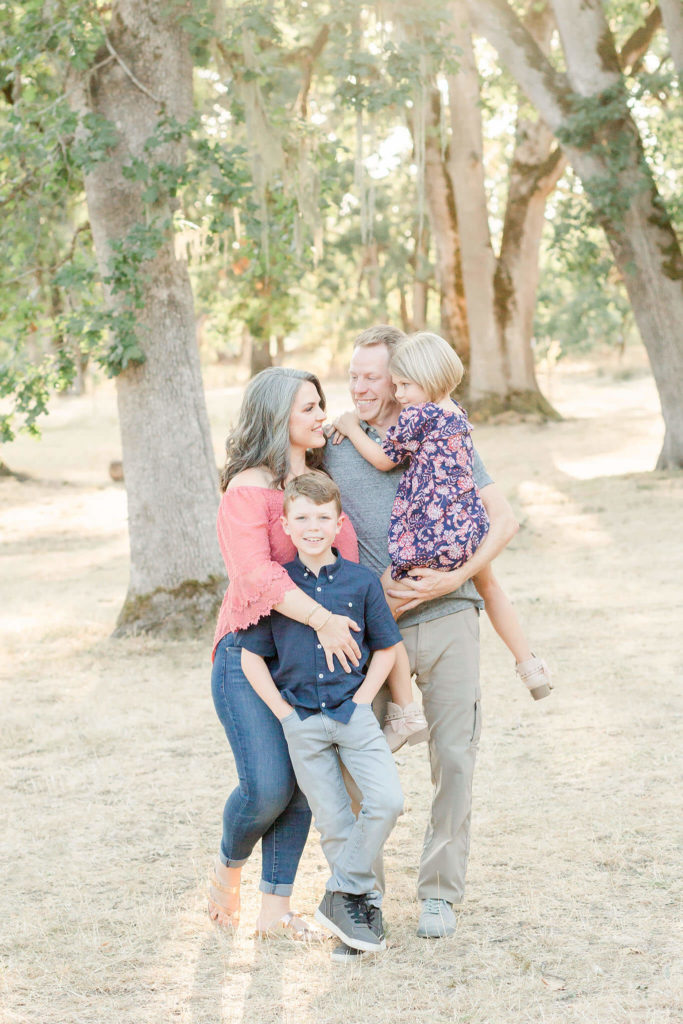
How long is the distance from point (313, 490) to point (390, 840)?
6.07 feet

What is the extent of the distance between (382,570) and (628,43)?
14133mm

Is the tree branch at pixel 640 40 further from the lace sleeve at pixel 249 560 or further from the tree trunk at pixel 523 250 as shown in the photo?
the lace sleeve at pixel 249 560

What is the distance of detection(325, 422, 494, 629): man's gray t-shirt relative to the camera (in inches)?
135

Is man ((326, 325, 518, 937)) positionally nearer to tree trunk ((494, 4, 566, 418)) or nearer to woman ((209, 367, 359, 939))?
woman ((209, 367, 359, 939))

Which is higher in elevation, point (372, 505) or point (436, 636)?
point (372, 505)

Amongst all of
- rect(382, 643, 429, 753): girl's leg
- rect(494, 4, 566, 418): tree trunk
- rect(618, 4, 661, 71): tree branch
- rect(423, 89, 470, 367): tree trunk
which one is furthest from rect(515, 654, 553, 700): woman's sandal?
rect(494, 4, 566, 418): tree trunk

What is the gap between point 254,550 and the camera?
10.5ft

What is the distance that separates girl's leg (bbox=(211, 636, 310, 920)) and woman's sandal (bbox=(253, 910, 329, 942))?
28 millimetres

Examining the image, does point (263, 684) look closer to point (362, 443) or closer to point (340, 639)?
point (340, 639)

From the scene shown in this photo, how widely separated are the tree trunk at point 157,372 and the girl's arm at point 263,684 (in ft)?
15.1

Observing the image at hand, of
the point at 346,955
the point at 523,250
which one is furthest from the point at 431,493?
the point at 523,250

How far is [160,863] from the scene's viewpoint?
14.0ft

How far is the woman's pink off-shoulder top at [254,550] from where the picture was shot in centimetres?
317

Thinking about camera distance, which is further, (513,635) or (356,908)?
(513,635)
